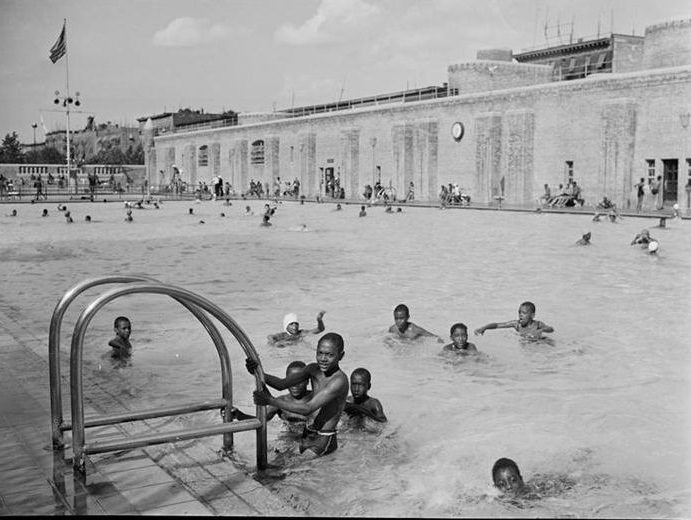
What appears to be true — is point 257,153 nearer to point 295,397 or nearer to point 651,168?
point 651,168

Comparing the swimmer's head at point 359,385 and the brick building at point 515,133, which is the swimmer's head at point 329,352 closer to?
the swimmer's head at point 359,385

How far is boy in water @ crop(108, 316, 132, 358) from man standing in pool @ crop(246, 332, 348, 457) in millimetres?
3742

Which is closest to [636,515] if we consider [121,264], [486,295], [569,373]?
[569,373]

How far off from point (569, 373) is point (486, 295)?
4.63 meters

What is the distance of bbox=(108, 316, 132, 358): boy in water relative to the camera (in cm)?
855

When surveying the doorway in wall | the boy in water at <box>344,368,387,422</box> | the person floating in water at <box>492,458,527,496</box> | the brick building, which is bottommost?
the person floating in water at <box>492,458,527,496</box>

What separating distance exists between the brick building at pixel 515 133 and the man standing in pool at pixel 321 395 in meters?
24.1

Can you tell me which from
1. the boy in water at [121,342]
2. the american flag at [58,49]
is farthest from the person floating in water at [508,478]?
the american flag at [58,49]

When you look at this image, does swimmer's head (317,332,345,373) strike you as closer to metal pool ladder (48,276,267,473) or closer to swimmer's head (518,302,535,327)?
metal pool ladder (48,276,267,473)

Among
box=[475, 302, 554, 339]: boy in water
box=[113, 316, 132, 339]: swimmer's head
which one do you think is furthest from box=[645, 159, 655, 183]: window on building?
box=[113, 316, 132, 339]: swimmer's head

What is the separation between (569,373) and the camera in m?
8.27

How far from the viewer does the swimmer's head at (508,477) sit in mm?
5004

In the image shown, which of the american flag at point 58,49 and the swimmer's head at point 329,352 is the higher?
the american flag at point 58,49

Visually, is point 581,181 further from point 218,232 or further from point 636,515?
point 636,515
